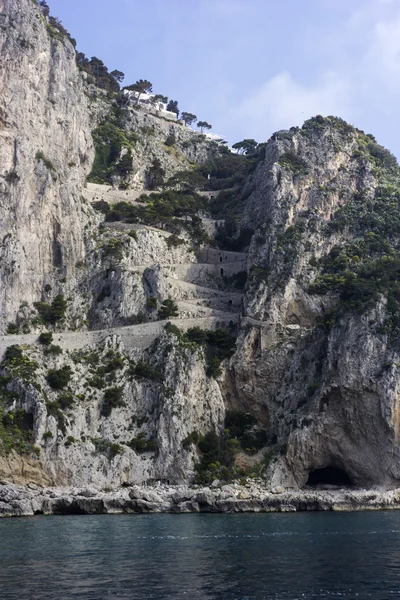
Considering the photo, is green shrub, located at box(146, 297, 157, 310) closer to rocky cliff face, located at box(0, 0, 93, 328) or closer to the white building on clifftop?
rocky cliff face, located at box(0, 0, 93, 328)

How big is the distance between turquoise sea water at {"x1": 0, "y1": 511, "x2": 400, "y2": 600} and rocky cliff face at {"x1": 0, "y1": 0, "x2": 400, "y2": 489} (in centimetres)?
1440

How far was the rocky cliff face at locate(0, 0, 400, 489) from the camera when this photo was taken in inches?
2323

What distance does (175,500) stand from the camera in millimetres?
52062

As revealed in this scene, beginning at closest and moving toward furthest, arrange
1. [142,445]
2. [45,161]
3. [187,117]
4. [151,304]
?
[142,445]
[151,304]
[45,161]
[187,117]

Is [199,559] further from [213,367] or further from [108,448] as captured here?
[213,367]

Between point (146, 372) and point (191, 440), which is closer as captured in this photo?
point (191, 440)

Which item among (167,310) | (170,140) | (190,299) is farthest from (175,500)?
(170,140)

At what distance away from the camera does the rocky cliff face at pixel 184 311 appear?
59.0 m

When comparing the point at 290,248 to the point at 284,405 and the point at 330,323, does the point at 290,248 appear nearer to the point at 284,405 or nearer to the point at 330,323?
the point at 330,323

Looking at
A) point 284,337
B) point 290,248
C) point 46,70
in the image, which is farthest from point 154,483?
point 46,70

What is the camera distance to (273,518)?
46031 mm

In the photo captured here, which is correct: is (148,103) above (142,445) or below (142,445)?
above

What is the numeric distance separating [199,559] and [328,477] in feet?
115

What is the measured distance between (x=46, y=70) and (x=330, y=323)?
43.9 metres
